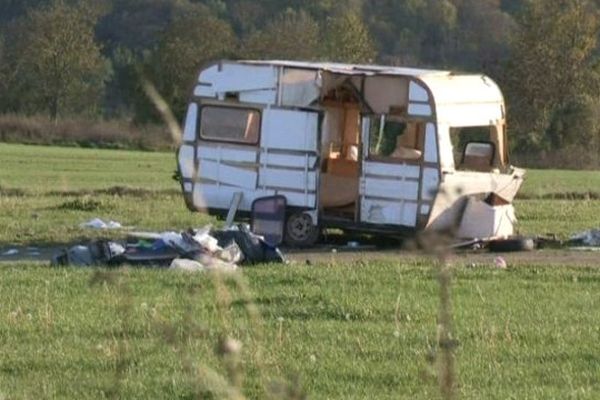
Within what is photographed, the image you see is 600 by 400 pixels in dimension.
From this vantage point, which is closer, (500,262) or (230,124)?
Result: (500,262)

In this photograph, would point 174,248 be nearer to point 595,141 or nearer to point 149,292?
point 149,292

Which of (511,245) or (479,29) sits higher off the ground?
(511,245)

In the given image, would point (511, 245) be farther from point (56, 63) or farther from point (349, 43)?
point (56, 63)

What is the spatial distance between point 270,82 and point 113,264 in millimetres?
5464

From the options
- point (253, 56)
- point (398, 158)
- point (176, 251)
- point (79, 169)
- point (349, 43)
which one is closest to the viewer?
point (176, 251)

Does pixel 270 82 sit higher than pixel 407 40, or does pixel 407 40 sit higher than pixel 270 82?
pixel 270 82

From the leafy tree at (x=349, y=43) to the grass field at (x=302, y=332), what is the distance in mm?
53965

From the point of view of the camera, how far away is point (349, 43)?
73.6 meters

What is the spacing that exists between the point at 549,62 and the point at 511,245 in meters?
50.8

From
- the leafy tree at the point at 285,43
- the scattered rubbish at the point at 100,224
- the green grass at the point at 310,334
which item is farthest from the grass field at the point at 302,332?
the leafy tree at the point at 285,43

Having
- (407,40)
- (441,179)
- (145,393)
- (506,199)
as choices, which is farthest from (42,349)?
(407,40)

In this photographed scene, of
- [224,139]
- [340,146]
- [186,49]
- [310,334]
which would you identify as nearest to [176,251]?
[224,139]

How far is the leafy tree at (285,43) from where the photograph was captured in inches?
2788

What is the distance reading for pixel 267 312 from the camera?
41.0 feet
